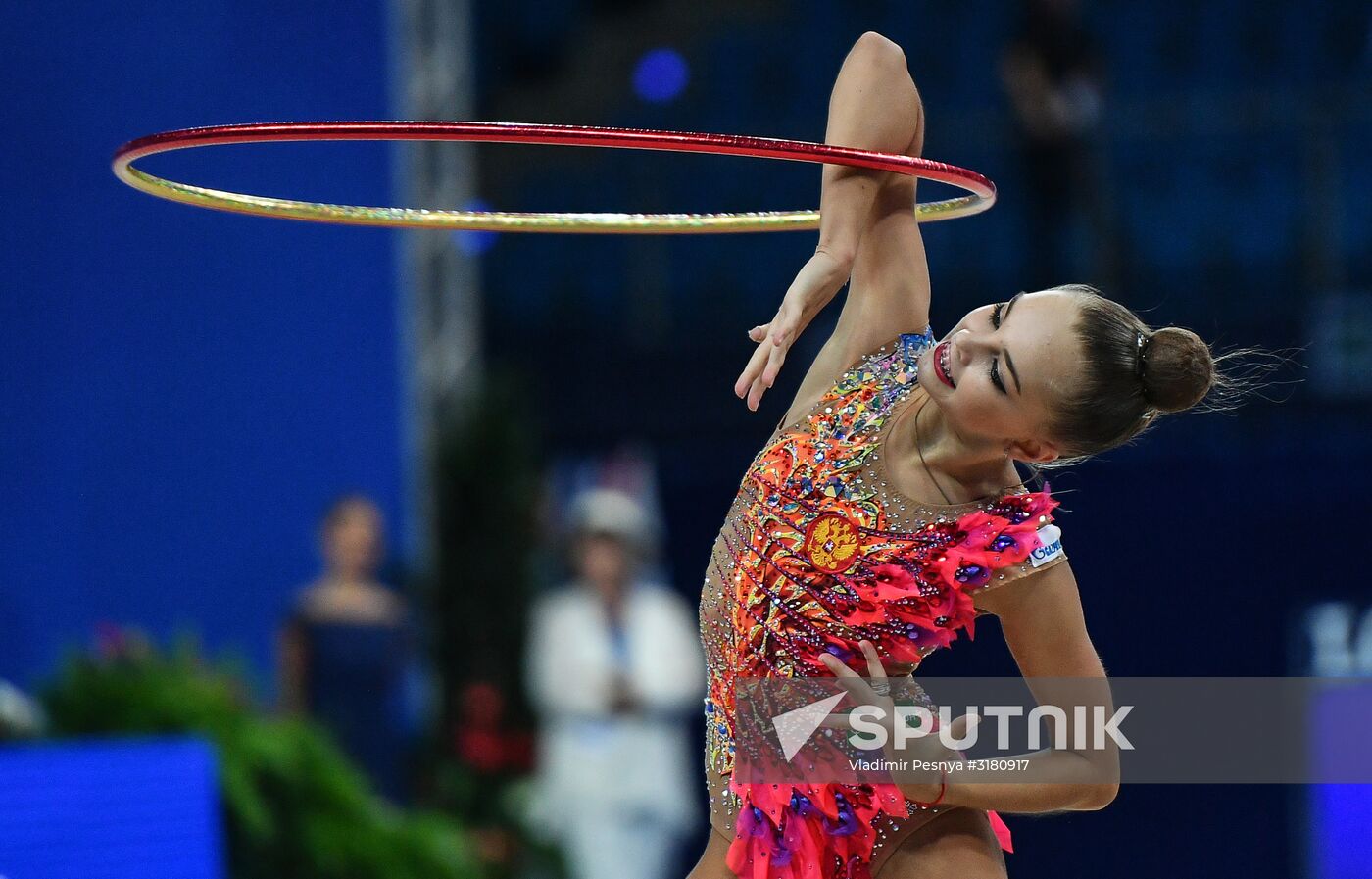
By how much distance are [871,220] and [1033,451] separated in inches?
17.0

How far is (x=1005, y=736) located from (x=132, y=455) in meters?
3.64

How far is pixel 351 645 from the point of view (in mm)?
5629

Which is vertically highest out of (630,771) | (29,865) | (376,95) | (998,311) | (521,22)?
(521,22)

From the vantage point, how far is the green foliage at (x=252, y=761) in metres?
4.13

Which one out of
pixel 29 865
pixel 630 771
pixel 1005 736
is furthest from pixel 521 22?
pixel 1005 736

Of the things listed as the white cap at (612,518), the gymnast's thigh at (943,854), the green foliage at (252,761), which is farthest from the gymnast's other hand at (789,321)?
the white cap at (612,518)

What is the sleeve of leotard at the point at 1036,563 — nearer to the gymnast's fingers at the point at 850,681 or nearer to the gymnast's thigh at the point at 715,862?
the gymnast's fingers at the point at 850,681

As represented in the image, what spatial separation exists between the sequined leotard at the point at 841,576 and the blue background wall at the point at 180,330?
3.39 meters

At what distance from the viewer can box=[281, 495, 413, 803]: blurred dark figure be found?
558 cm

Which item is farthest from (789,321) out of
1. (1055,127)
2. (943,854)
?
(1055,127)

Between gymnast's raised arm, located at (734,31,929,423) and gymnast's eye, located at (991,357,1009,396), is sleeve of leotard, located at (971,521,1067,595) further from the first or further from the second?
gymnast's raised arm, located at (734,31,929,423)

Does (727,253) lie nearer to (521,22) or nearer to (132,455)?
(521,22)

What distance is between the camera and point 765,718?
90.2 inches
